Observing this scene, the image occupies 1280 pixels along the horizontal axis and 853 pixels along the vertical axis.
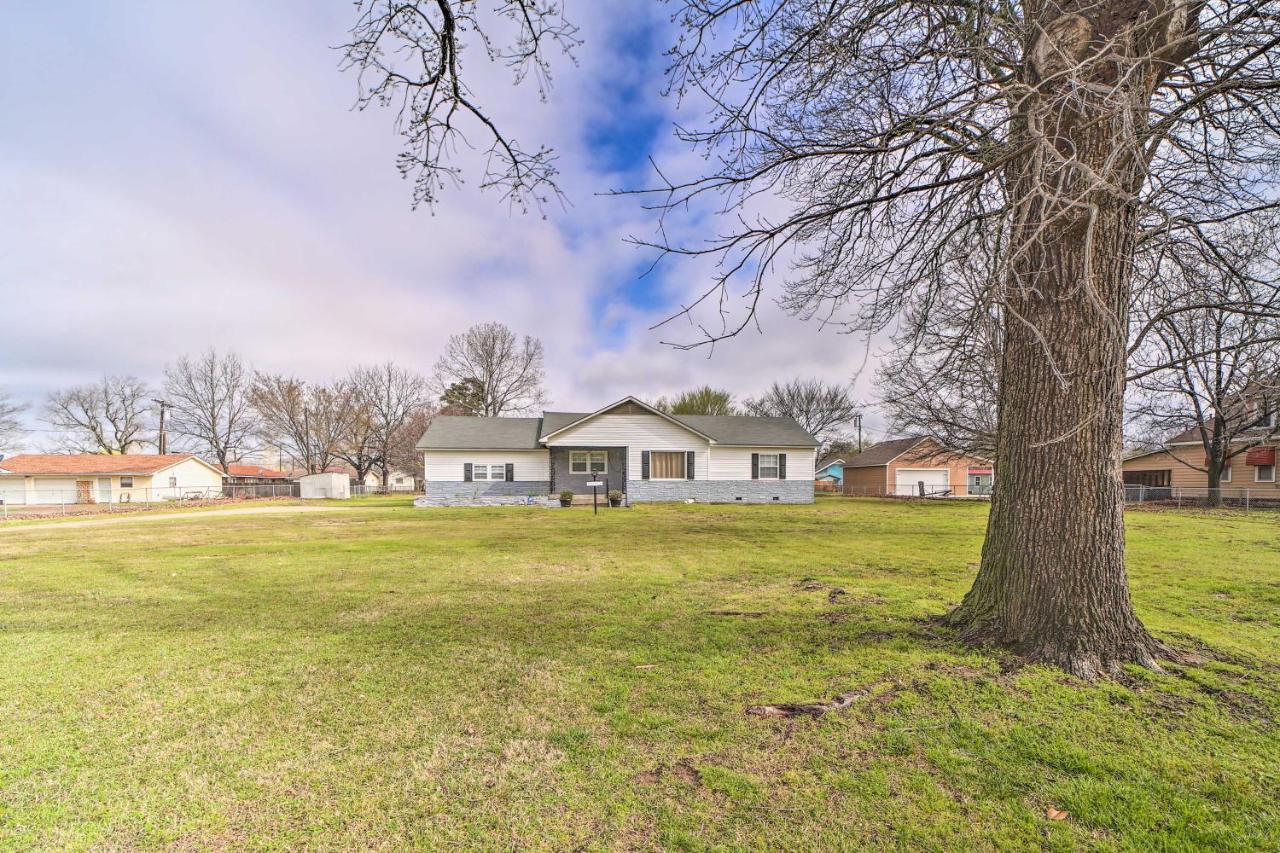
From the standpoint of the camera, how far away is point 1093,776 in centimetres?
245

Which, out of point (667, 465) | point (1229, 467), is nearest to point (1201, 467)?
point (1229, 467)

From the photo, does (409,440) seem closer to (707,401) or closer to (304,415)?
(304,415)

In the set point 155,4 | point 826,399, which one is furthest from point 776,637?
point 826,399

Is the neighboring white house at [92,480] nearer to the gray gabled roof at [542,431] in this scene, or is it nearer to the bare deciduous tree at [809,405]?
the gray gabled roof at [542,431]

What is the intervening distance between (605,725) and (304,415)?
49338 millimetres

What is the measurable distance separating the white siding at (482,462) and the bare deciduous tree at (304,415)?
23215mm

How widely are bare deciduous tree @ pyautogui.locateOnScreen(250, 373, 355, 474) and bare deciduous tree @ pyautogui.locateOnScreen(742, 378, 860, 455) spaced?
35.3 metres

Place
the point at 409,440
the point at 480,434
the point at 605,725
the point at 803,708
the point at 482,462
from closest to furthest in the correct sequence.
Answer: the point at 605,725, the point at 803,708, the point at 482,462, the point at 480,434, the point at 409,440

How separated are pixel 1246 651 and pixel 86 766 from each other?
7408 mm

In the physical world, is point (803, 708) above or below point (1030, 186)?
below

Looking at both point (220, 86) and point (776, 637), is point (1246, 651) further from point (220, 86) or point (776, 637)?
point (220, 86)

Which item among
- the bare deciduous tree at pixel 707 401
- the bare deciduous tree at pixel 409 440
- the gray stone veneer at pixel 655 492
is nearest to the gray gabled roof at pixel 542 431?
the gray stone veneer at pixel 655 492

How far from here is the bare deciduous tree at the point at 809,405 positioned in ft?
162

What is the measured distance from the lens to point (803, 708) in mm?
3156
